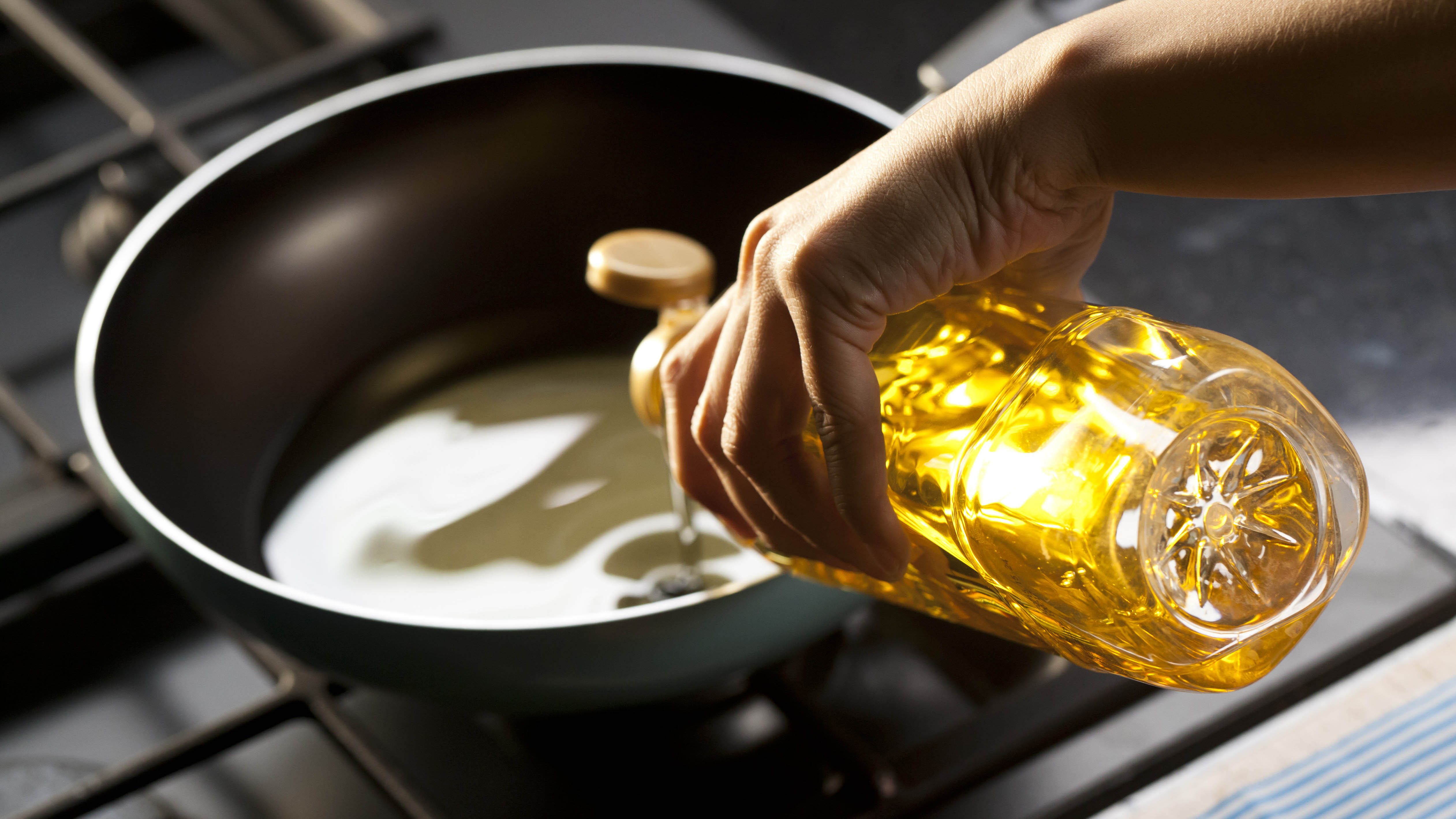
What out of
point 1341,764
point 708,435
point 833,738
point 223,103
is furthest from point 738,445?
point 223,103

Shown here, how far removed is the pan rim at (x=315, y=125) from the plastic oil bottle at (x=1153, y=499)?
0.26 feet

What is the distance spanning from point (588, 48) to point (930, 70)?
0.22 meters

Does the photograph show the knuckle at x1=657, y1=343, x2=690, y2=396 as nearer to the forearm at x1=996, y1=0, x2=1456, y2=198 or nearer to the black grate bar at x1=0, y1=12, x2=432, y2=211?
the forearm at x1=996, y1=0, x2=1456, y2=198

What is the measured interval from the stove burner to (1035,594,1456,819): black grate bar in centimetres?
30

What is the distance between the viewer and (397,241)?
0.57 m

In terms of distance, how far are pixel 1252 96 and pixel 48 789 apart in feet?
1.43

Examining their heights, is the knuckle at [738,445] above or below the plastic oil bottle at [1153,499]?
above

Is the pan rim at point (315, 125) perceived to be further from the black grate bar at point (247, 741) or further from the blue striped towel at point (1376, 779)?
the blue striped towel at point (1376, 779)

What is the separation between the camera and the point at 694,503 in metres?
0.48

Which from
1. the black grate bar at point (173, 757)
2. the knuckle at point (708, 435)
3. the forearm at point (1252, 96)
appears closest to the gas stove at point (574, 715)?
the black grate bar at point (173, 757)

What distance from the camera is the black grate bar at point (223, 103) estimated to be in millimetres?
609

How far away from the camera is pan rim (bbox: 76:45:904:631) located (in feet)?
1.09

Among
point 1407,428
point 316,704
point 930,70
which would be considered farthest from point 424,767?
point 1407,428

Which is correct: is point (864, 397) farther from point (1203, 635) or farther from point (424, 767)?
point (424, 767)
